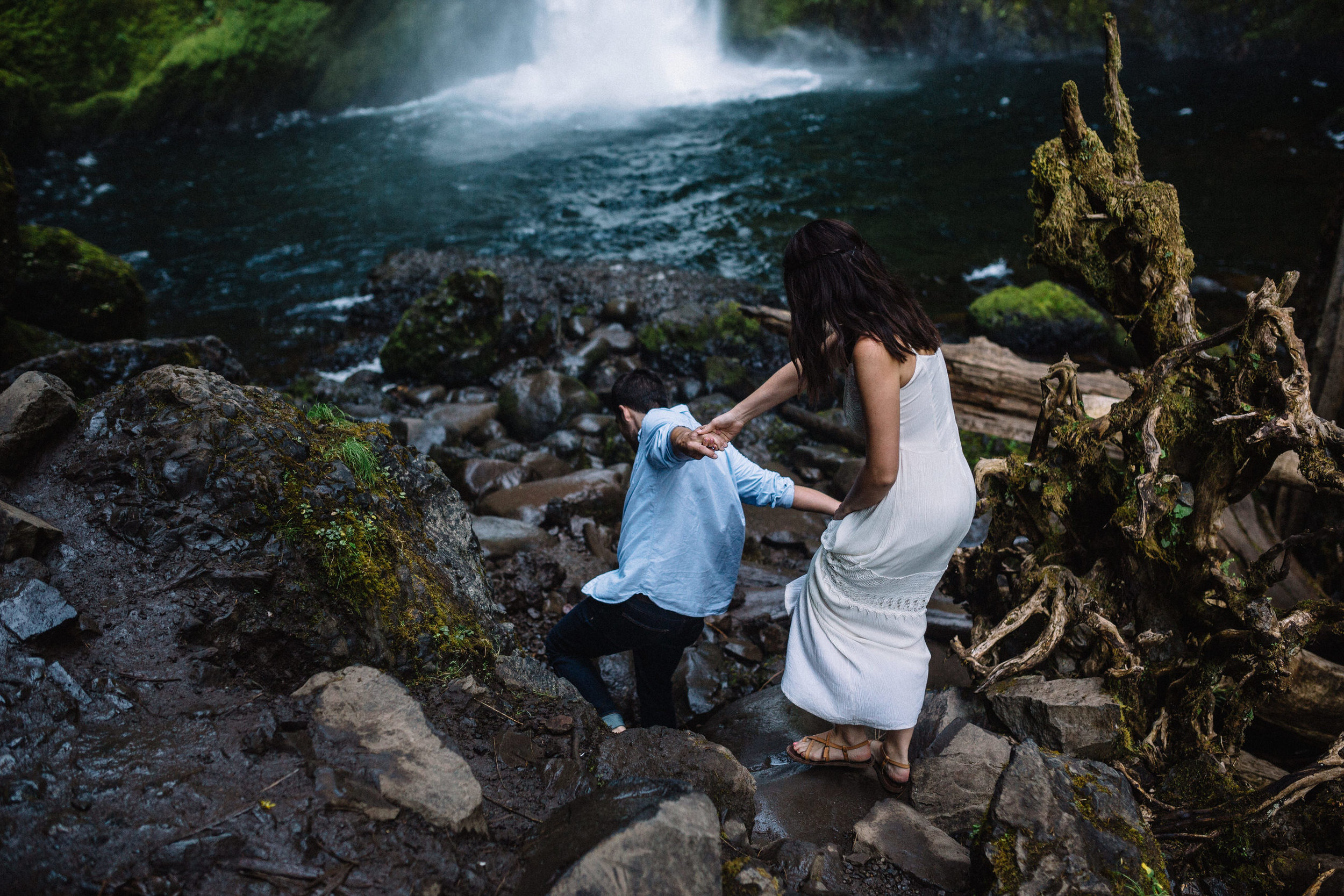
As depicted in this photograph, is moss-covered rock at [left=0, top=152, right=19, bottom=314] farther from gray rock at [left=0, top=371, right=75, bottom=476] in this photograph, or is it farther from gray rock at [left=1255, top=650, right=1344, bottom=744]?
gray rock at [left=1255, top=650, right=1344, bottom=744]

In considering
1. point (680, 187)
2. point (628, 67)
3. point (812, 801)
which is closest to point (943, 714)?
point (812, 801)

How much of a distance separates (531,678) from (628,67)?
28.8 m

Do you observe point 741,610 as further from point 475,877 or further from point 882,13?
point 882,13

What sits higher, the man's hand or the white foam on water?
the man's hand

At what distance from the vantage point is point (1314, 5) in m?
20.3

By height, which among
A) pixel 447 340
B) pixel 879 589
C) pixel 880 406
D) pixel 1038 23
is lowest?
pixel 447 340

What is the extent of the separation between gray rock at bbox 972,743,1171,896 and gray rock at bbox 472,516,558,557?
3437 millimetres

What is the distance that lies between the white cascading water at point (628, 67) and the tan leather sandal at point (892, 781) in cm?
2227

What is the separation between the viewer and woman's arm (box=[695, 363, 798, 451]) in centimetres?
295

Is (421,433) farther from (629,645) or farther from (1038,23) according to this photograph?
(1038,23)

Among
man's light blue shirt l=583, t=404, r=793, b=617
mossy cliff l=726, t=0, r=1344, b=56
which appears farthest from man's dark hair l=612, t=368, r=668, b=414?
mossy cliff l=726, t=0, r=1344, b=56

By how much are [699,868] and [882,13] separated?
110ft

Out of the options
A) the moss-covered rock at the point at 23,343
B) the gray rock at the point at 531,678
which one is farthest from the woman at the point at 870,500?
the moss-covered rock at the point at 23,343

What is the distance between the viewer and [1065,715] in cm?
304
